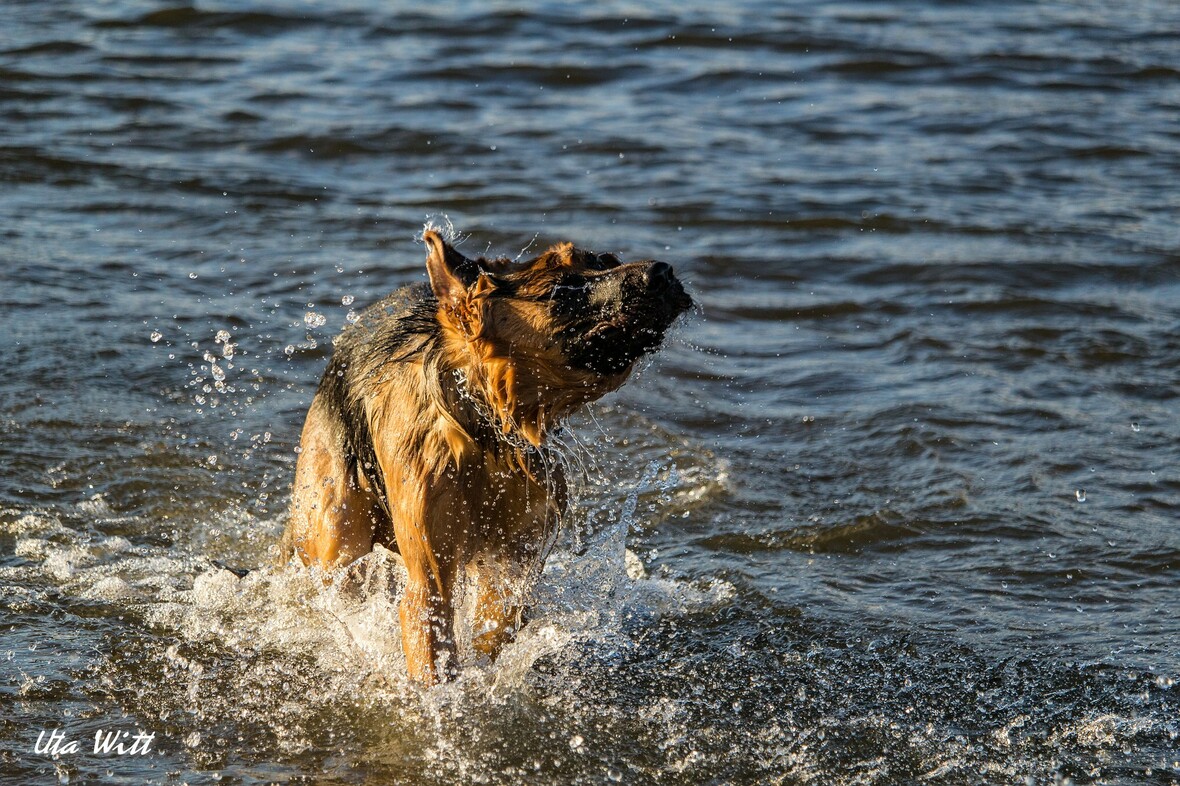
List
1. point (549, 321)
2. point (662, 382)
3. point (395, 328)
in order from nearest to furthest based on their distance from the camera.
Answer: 1. point (549, 321)
2. point (395, 328)
3. point (662, 382)

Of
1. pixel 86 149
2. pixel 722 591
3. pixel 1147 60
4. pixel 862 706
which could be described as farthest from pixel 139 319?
pixel 1147 60

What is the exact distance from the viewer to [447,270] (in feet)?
15.5

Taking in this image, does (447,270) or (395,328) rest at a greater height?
(447,270)

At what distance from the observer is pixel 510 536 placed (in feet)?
17.6

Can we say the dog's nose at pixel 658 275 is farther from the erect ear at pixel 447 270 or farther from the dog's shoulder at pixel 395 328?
the dog's shoulder at pixel 395 328

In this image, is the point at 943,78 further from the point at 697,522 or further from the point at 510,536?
the point at 510,536

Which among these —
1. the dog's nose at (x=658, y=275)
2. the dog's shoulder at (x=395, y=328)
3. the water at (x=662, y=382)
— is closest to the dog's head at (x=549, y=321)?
the dog's nose at (x=658, y=275)

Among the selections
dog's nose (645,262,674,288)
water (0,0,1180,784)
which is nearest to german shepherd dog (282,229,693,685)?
dog's nose (645,262,674,288)

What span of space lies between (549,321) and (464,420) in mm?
630

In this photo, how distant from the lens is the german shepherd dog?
4.55 meters

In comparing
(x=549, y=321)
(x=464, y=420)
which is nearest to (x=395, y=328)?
(x=464, y=420)

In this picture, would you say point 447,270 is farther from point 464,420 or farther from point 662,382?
point 662,382

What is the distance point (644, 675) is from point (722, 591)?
2.61 ft

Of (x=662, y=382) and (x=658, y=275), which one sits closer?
(x=658, y=275)
